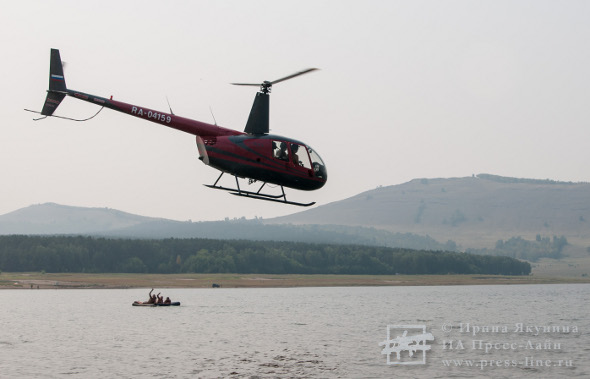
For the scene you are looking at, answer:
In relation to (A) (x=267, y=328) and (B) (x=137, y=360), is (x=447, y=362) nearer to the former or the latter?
(B) (x=137, y=360)

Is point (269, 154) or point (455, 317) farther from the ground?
point (269, 154)

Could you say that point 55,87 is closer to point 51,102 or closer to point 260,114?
point 51,102

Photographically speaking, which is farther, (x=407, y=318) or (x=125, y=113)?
(x=407, y=318)

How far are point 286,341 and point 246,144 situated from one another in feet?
141

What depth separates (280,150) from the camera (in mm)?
47000

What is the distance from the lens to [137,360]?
69375mm

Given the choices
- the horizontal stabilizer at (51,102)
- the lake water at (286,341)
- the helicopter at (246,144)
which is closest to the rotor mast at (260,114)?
the helicopter at (246,144)

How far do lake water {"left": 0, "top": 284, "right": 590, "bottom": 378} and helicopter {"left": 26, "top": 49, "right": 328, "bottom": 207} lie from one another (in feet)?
65.6

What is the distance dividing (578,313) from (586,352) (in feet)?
181

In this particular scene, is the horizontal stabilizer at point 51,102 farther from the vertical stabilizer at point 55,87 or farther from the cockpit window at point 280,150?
the cockpit window at point 280,150

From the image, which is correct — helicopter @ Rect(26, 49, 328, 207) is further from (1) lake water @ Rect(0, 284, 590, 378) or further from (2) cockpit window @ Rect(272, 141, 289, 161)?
(1) lake water @ Rect(0, 284, 590, 378)

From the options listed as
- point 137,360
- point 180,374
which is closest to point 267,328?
point 137,360

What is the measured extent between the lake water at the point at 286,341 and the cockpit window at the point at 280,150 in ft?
68.4

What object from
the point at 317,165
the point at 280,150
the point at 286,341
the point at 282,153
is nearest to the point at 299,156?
the point at 282,153
